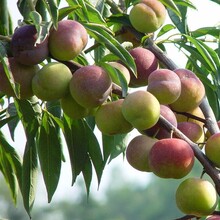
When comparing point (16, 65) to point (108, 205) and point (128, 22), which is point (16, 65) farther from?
point (108, 205)

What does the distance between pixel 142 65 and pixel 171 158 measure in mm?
194

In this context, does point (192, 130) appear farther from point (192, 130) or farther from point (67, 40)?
point (67, 40)

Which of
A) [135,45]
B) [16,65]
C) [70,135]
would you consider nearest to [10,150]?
[70,135]

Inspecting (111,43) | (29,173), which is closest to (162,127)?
(111,43)

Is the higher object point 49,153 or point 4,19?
point 4,19

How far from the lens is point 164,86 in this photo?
129 centimetres

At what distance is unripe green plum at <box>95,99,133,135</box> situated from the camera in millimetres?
1271

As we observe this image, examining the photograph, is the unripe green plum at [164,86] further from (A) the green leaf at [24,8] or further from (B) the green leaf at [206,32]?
(B) the green leaf at [206,32]

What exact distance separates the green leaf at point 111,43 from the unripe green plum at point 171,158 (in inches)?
4.8

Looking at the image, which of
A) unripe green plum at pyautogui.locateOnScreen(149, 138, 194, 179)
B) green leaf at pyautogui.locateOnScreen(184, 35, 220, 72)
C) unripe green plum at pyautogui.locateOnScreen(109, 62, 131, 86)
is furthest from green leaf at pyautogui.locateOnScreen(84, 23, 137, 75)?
green leaf at pyautogui.locateOnScreen(184, 35, 220, 72)

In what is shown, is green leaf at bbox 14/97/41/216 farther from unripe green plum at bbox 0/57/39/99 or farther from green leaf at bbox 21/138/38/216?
unripe green plum at bbox 0/57/39/99

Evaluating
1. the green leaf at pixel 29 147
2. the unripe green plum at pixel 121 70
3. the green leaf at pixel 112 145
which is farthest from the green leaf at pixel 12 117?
the unripe green plum at pixel 121 70

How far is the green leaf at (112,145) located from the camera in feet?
5.17

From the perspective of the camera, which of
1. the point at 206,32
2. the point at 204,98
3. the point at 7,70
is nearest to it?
the point at 7,70
